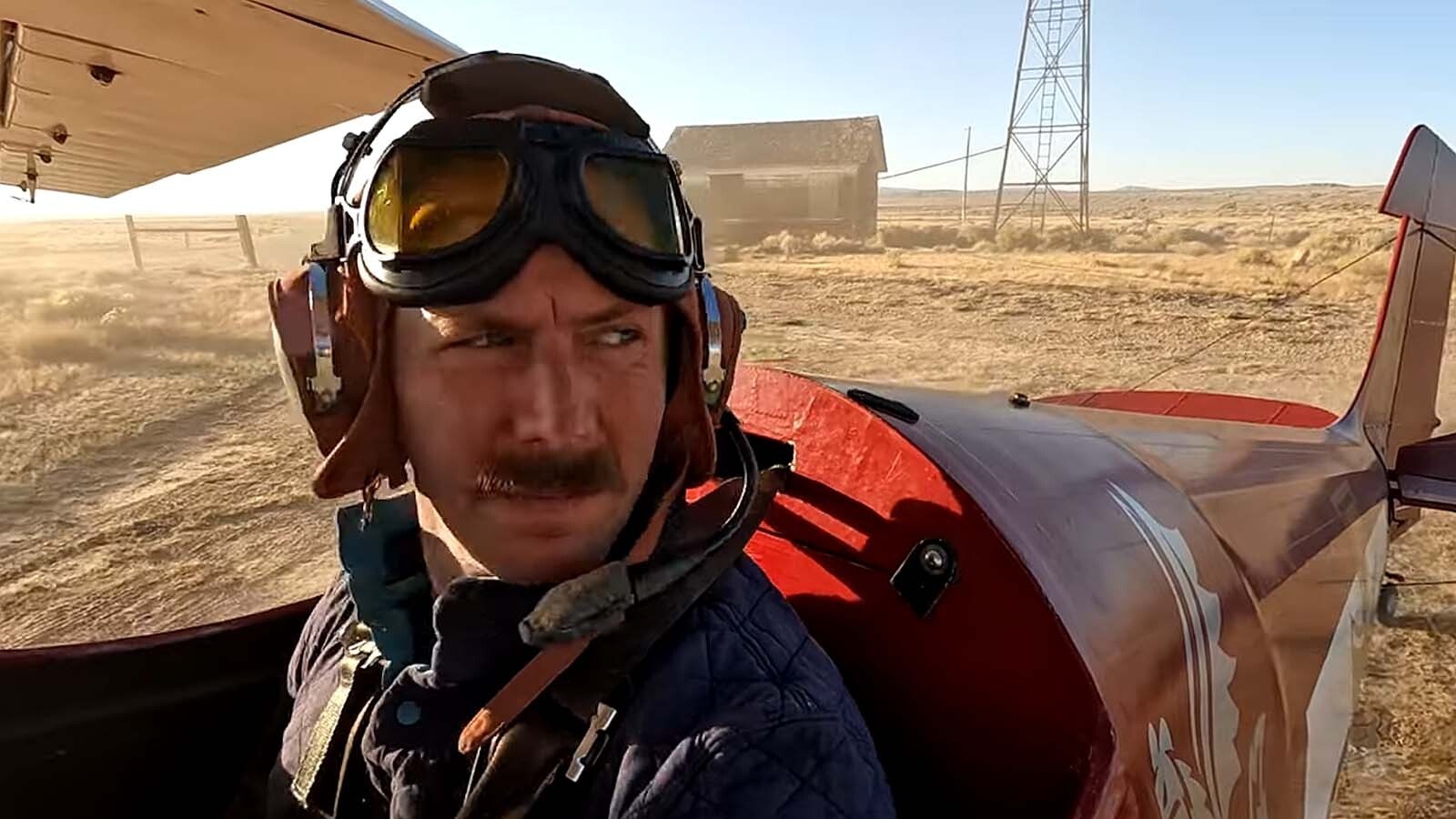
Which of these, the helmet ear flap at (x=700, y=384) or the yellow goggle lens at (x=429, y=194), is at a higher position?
the yellow goggle lens at (x=429, y=194)

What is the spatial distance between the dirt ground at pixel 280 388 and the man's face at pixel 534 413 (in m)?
3.25

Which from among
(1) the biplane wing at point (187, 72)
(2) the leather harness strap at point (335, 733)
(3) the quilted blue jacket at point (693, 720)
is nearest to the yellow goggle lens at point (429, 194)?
(3) the quilted blue jacket at point (693, 720)

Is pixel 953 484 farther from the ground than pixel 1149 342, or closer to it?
farther from the ground

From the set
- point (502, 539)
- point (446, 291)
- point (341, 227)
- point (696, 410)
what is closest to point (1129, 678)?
point (696, 410)

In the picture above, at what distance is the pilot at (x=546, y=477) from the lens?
1088 mm

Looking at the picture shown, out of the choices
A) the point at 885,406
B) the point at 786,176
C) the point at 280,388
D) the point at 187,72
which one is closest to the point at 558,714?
the point at 885,406

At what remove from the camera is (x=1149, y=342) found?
12766 mm

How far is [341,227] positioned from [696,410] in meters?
0.51

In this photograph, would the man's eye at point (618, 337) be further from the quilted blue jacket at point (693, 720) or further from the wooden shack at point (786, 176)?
the wooden shack at point (786, 176)

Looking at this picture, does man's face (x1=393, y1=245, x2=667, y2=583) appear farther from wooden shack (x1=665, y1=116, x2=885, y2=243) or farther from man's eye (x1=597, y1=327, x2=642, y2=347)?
wooden shack (x1=665, y1=116, x2=885, y2=243)

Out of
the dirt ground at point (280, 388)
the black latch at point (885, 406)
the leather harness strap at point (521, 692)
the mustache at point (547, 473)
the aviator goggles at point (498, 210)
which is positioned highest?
the aviator goggles at point (498, 210)

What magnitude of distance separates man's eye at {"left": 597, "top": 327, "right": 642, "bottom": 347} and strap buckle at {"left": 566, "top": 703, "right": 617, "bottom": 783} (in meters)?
0.41

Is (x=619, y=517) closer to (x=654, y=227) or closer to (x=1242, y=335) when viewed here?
(x=654, y=227)

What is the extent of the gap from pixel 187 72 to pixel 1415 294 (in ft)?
16.3
